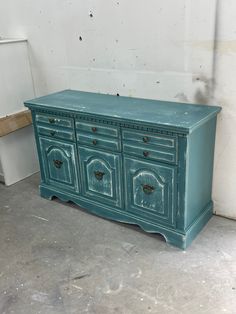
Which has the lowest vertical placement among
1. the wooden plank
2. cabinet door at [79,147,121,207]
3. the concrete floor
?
the concrete floor

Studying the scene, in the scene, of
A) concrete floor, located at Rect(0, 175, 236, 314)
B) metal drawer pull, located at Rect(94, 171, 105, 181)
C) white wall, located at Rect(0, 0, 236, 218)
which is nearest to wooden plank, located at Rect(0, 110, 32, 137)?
white wall, located at Rect(0, 0, 236, 218)

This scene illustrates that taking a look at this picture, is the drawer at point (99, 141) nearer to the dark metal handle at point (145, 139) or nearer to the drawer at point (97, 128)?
the drawer at point (97, 128)

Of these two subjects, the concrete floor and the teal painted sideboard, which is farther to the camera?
the teal painted sideboard

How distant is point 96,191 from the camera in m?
2.61

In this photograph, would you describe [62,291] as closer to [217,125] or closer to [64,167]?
[64,167]

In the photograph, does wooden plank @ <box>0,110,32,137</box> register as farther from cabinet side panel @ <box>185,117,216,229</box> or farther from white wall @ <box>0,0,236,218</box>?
cabinet side panel @ <box>185,117,216,229</box>

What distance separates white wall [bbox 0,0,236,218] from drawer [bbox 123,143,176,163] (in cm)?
51

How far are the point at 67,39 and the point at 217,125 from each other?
1441 millimetres

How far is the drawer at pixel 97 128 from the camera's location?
7.57 feet


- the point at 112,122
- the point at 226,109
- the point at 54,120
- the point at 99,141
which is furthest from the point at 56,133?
the point at 226,109

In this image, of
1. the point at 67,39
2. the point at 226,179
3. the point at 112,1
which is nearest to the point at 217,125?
the point at 226,179

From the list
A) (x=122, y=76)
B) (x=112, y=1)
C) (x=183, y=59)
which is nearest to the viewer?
(x=183, y=59)

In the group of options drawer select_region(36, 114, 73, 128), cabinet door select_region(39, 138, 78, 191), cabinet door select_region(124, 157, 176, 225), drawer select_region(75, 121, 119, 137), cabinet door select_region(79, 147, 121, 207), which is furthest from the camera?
cabinet door select_region(39, 138, 78, 191)

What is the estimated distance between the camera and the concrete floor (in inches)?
73.5
